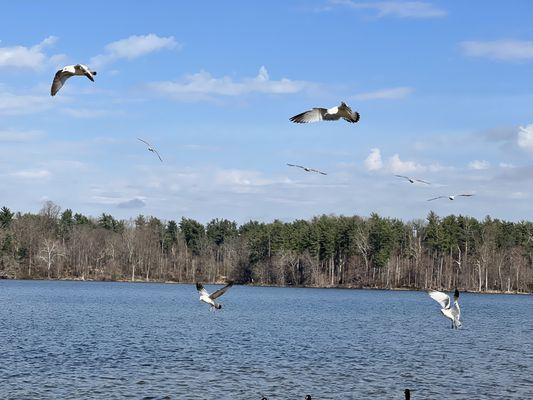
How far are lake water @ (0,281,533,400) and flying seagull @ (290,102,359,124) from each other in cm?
1515

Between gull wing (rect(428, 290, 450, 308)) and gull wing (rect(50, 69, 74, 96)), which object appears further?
gull wing (rect(428, 290, 450, 308))

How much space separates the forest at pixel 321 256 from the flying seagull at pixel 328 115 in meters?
134

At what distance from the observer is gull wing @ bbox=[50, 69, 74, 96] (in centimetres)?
1722

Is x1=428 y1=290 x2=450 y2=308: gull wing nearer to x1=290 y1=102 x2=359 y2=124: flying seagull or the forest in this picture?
x1=290 y1=102 x2=359 y2=124: flying seagull

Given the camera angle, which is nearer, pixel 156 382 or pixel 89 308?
pixel 156 382

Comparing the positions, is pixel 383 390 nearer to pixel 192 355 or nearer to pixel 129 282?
pixel 192 355

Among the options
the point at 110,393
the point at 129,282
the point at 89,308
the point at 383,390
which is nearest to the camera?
the point at 110,393

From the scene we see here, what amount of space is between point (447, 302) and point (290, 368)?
13.0 metres

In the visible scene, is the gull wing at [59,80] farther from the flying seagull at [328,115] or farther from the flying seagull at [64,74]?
the flying seagull at [328,115]

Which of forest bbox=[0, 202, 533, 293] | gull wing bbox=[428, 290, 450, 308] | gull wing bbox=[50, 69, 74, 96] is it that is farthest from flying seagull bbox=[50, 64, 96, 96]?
forest bbox=[0, 202, 533, 293]

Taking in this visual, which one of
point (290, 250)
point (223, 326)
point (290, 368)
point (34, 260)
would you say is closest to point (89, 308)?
point (223, 326)

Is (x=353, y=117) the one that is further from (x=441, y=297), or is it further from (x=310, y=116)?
(x=441, y=297)

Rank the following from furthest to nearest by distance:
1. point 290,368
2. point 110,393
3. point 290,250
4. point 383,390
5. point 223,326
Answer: point 290,250 → point 223,326 → point 290,368 → point 383,390 → point 110,393

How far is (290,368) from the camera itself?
38.9m
